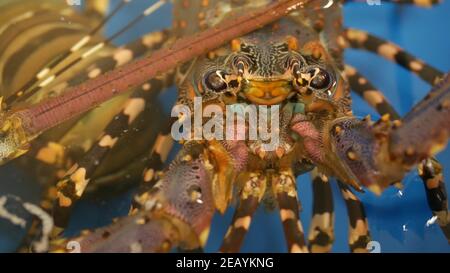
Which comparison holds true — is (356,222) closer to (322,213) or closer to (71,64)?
(322,213)

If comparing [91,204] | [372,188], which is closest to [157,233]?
[372,188]

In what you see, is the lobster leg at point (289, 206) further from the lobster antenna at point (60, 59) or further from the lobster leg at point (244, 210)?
the lobster antenna at point (60, 59)

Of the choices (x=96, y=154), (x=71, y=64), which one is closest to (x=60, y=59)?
(x=71, y=64)

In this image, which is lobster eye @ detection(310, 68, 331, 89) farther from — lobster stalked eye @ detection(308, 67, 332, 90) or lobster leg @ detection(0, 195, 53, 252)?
lobster leg @ detection(0, 195, 53, 252)

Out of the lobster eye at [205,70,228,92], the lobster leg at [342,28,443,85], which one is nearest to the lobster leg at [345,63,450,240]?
the lobster leg at [342,28,443,85]

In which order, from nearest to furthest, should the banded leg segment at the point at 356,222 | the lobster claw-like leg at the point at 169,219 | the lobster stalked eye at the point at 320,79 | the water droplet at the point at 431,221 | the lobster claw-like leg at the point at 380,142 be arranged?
the lobster claw-like leg at the point at 380,142 < the lobster claw-like leg at the point at 169,219 < the lobster stalked eye at the point at 320,79 < the banded leg segment at the point at 356,222 < the water droplet at the point at 431,221

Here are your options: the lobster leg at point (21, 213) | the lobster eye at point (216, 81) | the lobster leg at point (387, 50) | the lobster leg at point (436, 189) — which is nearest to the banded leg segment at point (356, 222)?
the lobster leg at point (436, 189)
